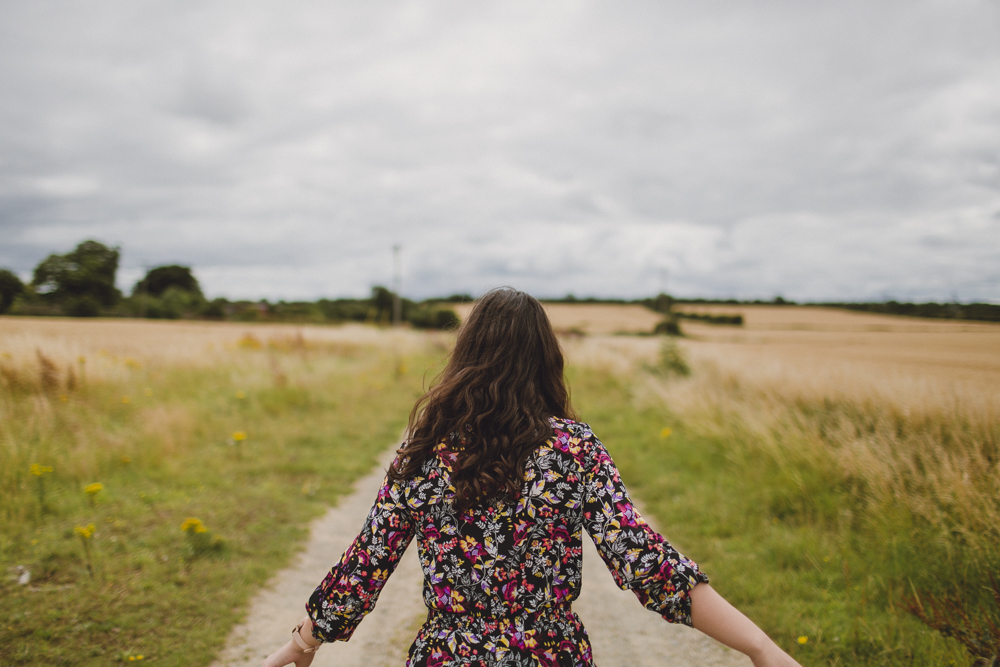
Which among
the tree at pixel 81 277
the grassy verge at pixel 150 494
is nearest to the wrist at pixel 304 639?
the grassy verge at pixel 150 494

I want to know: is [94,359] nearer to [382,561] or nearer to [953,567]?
[382,561]

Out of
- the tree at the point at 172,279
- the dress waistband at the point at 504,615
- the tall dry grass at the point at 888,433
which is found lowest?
the tall dry grass at the point at 888,433

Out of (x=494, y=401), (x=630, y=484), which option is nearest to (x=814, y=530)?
(x=630, y=484)

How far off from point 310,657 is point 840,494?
4.93 metres

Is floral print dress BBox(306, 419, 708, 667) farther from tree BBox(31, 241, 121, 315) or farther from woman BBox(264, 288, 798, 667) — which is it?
tree BBox(31, 241, 121, 315)

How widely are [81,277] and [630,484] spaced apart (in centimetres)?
1456

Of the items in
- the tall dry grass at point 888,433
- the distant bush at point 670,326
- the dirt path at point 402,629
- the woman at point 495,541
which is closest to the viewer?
the woman at point 495,541

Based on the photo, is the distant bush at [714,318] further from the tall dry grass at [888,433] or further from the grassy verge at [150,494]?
the grassy verge at [150,494]

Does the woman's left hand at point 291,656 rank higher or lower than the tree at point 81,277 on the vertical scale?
lower

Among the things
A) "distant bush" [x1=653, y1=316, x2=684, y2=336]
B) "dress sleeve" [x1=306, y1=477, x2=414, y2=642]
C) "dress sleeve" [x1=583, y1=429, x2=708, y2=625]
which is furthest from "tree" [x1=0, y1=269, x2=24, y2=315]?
"distant bush" [x1=653, y1=316, x2=684, y2=336]

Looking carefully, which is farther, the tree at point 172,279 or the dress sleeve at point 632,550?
the tree at point 172,279

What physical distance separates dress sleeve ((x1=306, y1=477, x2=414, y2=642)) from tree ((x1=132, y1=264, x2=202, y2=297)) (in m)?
56.7

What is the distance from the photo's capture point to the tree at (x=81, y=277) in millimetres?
10992

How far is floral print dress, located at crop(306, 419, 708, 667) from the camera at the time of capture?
1384 millimetres
